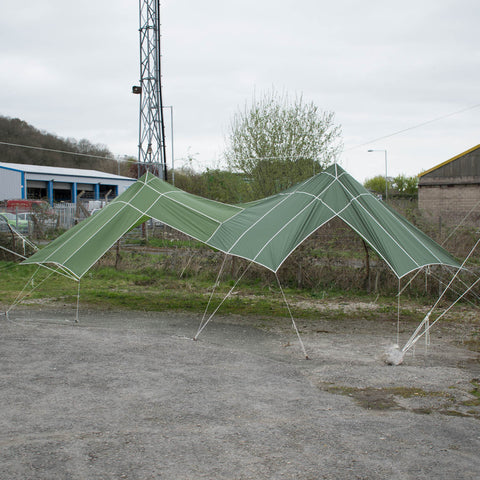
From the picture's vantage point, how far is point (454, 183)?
24.8m

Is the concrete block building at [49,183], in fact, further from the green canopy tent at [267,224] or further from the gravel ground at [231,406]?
the gravel ground at [231,406]

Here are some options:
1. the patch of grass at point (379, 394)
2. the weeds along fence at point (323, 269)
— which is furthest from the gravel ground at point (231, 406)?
the weeds along fence at point (323, 269)

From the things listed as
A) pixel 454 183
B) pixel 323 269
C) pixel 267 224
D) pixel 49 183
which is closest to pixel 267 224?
pixel 267 224

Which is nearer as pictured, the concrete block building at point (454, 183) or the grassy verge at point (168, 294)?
the grassy verge at point (168, 294)

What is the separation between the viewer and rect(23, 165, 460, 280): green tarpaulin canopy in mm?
7910

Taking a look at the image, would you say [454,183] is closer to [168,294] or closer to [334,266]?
[334,266]

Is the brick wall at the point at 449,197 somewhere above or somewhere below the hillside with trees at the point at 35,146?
below

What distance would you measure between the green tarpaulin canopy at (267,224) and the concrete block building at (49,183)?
82.3 feet

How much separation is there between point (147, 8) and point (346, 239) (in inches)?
789

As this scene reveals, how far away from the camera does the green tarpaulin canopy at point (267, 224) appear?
7910 mm

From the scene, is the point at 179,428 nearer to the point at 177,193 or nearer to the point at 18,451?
the point at 18,451

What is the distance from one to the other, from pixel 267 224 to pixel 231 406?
4.06m

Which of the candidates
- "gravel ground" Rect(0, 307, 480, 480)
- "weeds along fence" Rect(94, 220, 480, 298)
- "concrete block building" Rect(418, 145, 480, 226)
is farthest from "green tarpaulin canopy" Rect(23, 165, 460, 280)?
"concrete block building" Rect(418, 145, 480, 226)

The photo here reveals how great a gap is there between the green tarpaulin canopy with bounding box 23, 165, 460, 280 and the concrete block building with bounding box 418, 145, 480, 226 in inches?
654
